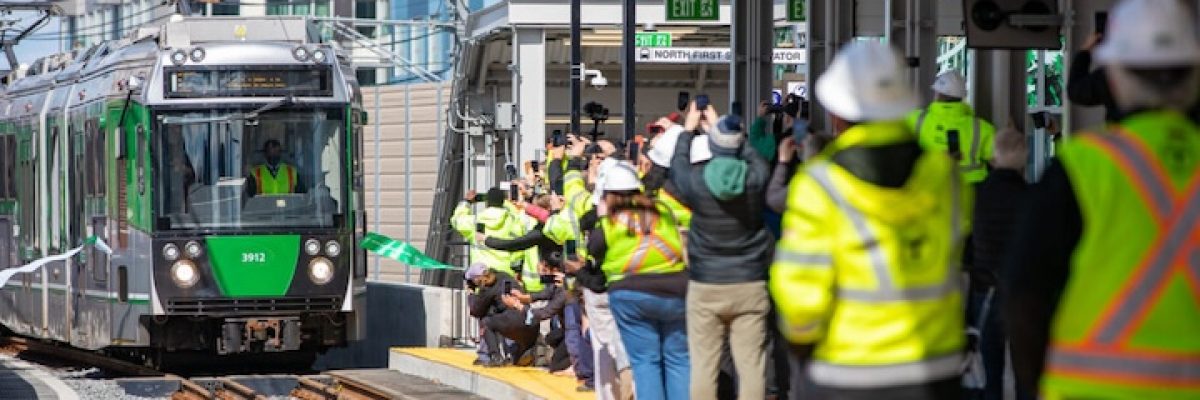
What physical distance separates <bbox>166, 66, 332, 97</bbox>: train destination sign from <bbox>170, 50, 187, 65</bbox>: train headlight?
0.07m

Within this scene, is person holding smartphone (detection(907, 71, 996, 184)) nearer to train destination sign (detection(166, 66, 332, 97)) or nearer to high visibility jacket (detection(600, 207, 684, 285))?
high visibility jacket (detection(600, 207, 684, 285))

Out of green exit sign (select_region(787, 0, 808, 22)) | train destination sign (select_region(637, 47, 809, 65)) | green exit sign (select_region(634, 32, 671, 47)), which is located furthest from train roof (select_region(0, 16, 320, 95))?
green exit sign (select_region(634, 32, 671, 47))

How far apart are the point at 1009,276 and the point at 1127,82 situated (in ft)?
1.62

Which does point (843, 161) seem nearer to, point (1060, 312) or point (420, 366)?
point (1060, 312)

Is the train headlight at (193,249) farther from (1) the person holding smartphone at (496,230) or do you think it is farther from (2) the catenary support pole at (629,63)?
(2) the catenary support pole at (629,63)

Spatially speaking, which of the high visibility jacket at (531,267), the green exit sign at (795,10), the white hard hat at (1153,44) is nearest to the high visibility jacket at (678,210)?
the high visibility jacket at (531,267)

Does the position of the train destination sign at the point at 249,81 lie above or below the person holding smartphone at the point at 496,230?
above

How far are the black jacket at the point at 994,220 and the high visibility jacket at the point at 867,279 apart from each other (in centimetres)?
430

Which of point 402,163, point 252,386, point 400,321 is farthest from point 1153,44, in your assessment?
point 402,163

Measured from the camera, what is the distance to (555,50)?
37.0m

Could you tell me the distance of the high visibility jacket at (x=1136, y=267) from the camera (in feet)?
17.9

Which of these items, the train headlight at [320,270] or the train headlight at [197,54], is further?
the train headlight at [320,270]

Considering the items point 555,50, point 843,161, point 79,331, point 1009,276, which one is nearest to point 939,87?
point 843,161

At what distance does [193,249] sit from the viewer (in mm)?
22141
